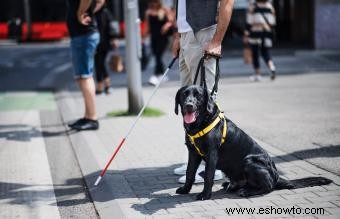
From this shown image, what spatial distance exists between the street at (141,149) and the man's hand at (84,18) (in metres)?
1.43

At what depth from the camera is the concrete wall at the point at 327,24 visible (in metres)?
19.0

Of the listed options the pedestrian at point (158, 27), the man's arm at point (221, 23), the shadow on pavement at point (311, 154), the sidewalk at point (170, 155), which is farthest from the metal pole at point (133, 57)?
the man's arm at point (221, 23)

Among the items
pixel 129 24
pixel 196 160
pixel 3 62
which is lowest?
pixel 3 62

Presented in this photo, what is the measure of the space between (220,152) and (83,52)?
3.42m

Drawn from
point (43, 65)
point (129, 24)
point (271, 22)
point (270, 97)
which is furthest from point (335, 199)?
point (43, 65)

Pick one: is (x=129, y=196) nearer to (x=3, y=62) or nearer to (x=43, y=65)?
(x=43, y=65)

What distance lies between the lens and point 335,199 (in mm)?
4715

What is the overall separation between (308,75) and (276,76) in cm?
72

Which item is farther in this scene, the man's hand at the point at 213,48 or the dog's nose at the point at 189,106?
the man's hand at the point at 213,48

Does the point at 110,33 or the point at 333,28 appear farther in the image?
the point at 333,28

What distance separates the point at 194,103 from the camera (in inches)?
181

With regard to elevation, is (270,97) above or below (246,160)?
below

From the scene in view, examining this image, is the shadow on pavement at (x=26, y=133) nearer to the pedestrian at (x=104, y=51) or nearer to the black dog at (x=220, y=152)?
the pedestrian at (x=104, y=51)

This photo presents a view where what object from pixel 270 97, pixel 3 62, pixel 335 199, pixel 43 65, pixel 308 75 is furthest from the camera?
pixel 3 62
